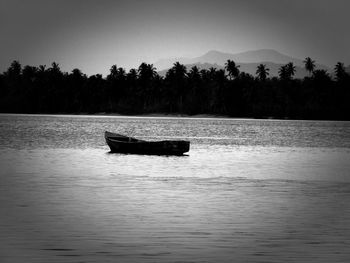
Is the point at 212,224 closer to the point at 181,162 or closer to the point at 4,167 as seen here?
the point at 4,167

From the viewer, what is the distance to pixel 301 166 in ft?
151

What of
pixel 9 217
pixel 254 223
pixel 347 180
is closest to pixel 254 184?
pixel 347 180

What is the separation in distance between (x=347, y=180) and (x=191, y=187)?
430 inches

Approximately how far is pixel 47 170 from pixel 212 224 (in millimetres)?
21925

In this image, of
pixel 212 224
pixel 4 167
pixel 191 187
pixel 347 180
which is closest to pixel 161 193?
pixel 191 187

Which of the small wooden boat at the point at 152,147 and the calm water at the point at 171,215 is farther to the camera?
the small wooden boat at the point at 152,147

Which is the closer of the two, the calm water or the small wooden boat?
the calm water

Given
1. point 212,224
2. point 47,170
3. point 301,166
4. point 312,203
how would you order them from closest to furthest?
point 212,224, point 312,203, point 47,170, point 301,166

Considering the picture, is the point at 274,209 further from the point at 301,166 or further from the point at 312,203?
the point at 301,166

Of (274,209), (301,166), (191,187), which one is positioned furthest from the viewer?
(301,166)

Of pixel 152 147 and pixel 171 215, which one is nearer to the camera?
pixel 171 215

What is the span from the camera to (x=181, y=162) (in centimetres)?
4772

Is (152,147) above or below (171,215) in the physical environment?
above

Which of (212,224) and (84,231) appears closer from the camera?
(84,231)
